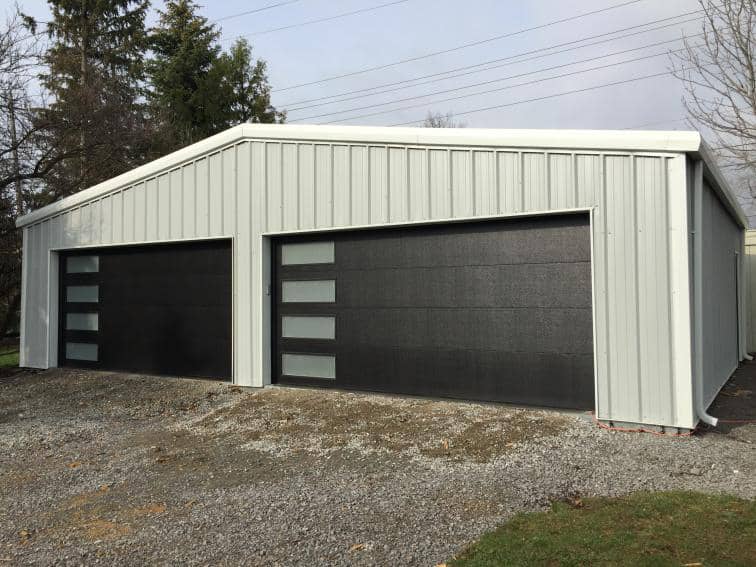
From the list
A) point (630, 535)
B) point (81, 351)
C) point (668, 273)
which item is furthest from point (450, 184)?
point (81, 351)

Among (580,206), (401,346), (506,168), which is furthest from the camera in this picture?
(401,346)

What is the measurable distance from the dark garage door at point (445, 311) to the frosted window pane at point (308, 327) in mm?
14

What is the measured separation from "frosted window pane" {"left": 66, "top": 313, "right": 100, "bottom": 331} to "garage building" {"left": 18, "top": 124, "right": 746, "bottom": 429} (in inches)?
2.1

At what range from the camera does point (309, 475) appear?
16.0 ft

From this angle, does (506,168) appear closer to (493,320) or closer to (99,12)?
(493,320)

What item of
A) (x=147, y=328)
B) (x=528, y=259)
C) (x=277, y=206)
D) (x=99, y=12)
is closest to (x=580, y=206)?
(x=528, y=259)

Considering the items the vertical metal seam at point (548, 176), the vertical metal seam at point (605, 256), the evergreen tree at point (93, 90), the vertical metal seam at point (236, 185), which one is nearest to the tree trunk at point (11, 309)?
the evergreen tree at point (93, 90)

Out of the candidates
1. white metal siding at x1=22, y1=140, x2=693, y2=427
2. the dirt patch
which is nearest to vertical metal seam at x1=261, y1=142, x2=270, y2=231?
white metal siding at x1=22, y1=140, x2=693, y2=427

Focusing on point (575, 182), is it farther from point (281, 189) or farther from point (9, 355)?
point (9, 355)

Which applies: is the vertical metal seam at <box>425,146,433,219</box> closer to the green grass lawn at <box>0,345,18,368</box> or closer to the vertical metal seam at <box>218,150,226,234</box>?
the vertical metal seam at <box>218,150,226,234</box>

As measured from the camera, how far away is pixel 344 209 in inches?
304

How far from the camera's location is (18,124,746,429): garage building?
580 centimetres

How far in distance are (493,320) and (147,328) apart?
5962mm

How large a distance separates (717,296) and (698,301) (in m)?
2.43
